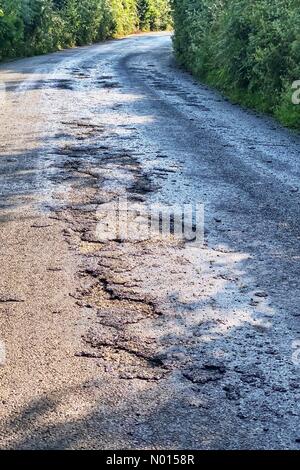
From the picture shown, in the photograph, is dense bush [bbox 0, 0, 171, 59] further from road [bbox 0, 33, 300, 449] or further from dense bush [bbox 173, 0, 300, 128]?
road [bbox 0, 33, 300, 449]

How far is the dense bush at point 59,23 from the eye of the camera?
21766 mm

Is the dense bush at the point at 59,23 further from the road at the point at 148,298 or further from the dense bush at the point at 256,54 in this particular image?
the road at the point at 148,298

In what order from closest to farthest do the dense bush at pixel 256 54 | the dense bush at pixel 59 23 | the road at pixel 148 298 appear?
1. the road at pixel 148 298
2. the dense bush at pixel 256 54
3. the dense bush at pixel 59 23

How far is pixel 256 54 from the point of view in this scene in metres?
11.8

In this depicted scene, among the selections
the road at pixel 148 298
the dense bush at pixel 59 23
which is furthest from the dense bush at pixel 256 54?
the dense bush at pixel 59 23

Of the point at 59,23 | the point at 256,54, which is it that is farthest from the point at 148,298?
the point at 59,23

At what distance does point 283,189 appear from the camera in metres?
6.22

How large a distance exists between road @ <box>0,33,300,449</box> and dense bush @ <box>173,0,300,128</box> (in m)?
3.03

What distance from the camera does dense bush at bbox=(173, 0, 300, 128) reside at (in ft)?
35.7

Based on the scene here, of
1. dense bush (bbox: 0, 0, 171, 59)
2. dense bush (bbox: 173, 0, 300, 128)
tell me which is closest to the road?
dense bush (bbox: 173, 0, 300, 128)

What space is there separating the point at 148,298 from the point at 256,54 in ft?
29.4

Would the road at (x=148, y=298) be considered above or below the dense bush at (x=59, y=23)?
below

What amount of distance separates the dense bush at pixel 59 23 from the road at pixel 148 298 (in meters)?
12.5

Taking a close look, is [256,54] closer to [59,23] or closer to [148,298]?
[148,298]
